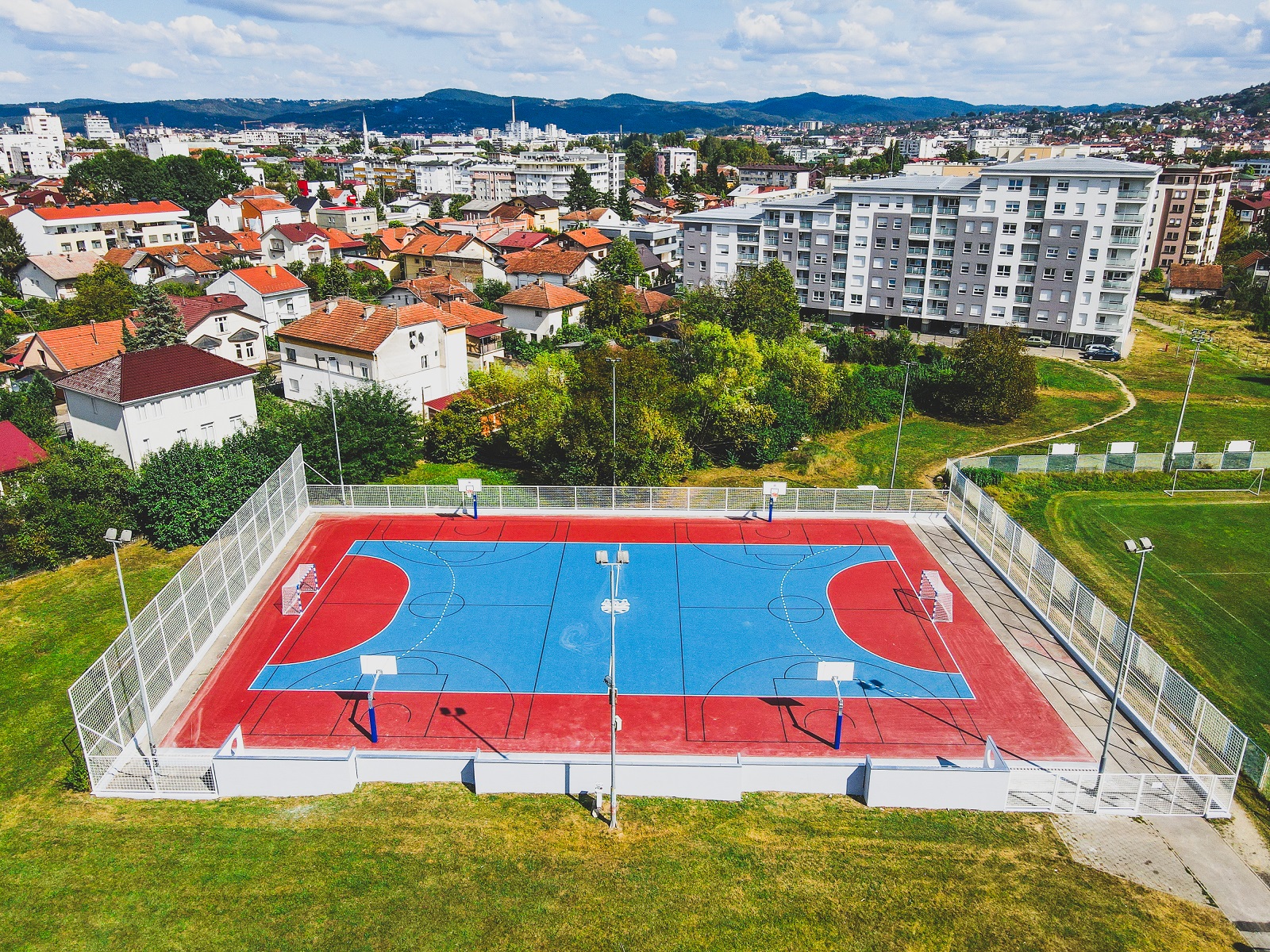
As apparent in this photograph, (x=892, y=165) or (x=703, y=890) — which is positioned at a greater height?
(x=892, y=165)

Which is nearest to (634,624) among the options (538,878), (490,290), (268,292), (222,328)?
(538,878)

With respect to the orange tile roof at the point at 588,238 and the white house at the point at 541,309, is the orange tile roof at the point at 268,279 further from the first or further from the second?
the orange tile roof at the point at 588,238

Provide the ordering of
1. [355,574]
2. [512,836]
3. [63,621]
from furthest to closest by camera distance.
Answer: [355,574]
[63,621]
[512,836]

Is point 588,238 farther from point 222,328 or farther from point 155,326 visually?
point 155,326

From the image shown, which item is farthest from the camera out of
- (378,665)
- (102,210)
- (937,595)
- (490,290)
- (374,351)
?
(102,210)

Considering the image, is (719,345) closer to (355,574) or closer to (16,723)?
Result: (355,574)

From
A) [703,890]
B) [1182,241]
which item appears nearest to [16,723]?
[703,890]
